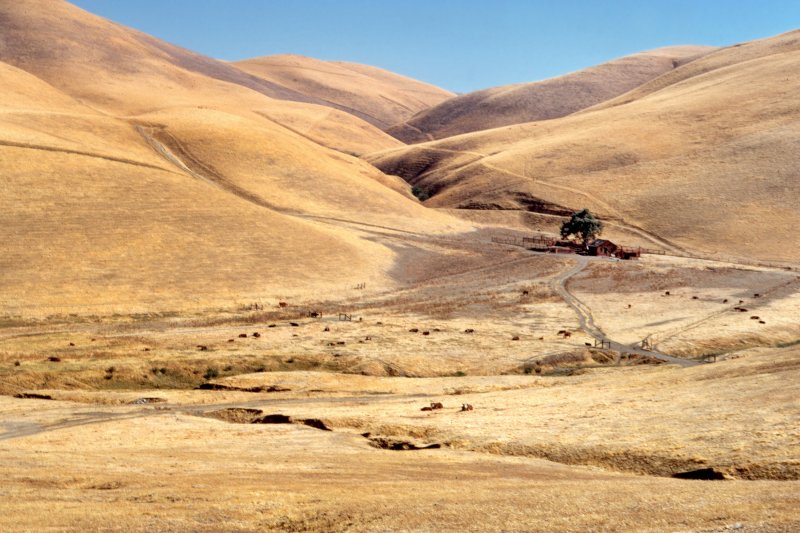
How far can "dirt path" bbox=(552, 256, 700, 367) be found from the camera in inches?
2050

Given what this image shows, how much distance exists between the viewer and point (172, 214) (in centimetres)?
8931

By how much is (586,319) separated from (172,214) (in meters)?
45.6

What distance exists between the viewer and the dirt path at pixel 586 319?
52.1 m

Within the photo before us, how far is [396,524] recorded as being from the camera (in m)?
18.9

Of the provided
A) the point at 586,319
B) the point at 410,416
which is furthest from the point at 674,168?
the point at 410,416

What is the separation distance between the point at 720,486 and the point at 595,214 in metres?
113

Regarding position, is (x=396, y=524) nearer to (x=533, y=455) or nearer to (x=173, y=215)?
(x=533, y=455)

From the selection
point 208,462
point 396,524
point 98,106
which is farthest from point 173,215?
point 98,106

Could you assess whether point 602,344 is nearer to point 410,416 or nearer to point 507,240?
point 410,416

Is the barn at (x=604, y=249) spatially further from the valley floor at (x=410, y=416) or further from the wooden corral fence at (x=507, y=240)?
the valley floor at (x=410, y=416)

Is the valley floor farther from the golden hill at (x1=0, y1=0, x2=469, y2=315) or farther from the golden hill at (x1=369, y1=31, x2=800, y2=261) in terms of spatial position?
the golden hill at (x1=369, y1=31, x2=800, y2=261)

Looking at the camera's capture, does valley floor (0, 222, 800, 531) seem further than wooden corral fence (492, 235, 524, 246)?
No

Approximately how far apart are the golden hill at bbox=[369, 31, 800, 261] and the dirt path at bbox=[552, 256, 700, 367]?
1272 inches

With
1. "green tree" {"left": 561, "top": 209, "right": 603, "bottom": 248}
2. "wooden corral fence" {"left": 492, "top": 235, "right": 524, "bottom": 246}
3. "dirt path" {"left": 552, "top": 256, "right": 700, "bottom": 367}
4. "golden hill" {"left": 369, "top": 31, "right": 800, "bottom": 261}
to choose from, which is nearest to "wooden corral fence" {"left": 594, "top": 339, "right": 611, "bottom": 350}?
"dirt path" {"left": 552, "top": 256, "right": 700, "bottom": 367}
